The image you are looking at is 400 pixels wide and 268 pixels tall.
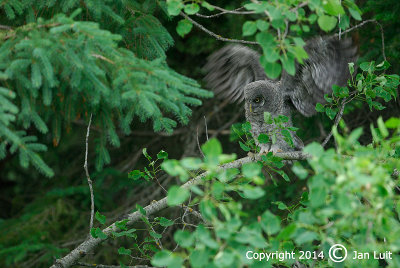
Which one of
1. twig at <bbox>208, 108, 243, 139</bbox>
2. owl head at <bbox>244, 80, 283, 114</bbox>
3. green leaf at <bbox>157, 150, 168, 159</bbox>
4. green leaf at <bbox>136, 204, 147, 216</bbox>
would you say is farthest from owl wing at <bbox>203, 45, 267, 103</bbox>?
green leaf at <bbox>136, 204, 147, 216</bbox>

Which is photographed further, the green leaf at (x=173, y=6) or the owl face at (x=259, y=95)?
the owl face at (x=259, y=95)

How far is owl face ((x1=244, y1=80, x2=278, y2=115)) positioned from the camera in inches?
162

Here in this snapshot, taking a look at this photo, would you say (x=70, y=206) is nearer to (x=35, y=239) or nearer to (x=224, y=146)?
(x=35, y=239)

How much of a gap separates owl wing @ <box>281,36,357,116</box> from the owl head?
0.20m

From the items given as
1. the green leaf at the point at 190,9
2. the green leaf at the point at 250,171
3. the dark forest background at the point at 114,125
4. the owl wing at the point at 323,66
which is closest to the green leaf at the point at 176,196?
the green leaf at the point at 250,171

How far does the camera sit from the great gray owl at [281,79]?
3.80 meters

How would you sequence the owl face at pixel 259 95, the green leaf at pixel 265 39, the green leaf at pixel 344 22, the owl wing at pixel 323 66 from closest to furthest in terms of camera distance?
1. the green leaf at pixel 265 39
2. the green leaf at pixel 344 22
3. the owl wing at pixel 323 66
4. the owl face at pixel 259 95

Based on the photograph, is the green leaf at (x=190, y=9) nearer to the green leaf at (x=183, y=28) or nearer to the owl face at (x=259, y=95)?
the green leaf at (x=183, y=28)

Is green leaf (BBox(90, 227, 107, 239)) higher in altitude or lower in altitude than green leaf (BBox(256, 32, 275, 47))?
lower

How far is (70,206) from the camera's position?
19.2 ft

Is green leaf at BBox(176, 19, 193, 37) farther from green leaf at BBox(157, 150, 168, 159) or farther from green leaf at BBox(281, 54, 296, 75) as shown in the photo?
green leaf at BBox(157, 150, 168, 159)

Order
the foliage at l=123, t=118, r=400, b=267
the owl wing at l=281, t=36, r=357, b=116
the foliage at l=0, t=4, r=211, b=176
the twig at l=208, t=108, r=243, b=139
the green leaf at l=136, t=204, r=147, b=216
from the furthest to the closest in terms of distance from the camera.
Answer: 1. the twig at l=208, t=108, r=243, b=139
2. the owl wing at l=281, t=36, r=357, b=116
3. the green leaf at l=136, t=204, r=147, b=216
4. the foliage at l=0, t=4, r=211, b=176
5. the foliage at l=123, t=118, r=400, b=267

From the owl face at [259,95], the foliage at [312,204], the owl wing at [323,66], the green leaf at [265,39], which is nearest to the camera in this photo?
the foliage at [312,204]

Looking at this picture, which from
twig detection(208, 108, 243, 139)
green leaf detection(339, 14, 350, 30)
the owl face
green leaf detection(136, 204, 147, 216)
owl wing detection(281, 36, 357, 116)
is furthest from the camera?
twig detection(208, 108, 243, 139)
